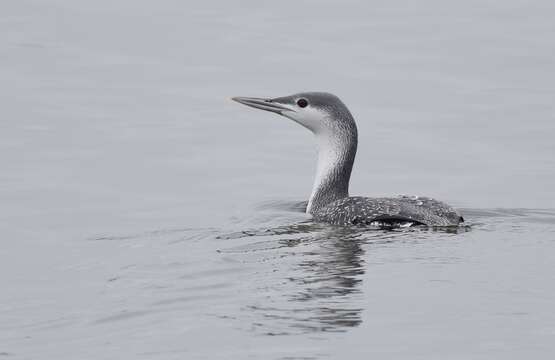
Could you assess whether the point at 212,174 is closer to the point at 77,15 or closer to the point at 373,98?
the point at 373,98

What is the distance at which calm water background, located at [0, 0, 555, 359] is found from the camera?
27.4ft

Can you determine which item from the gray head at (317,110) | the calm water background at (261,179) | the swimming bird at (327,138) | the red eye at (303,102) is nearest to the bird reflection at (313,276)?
the calm water background at (261,179)

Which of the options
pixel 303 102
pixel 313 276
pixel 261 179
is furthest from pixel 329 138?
Answer: pixel 313 276

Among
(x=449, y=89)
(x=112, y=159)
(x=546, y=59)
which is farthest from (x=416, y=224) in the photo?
(x=546, y=59)

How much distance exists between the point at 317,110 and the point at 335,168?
52 cm

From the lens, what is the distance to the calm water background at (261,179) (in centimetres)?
836

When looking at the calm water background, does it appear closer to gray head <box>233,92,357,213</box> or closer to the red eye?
gray head <box>233,92,357,213</box>

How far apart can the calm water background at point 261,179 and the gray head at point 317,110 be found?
81 cm

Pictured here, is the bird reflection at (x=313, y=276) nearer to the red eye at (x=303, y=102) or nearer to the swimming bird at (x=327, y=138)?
the swimming bird at (x=327, y=138)

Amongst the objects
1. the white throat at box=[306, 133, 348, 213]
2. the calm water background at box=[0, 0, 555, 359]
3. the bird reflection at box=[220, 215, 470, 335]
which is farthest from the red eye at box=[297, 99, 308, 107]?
the bird reflection at box=[220, 215, 470, 335]

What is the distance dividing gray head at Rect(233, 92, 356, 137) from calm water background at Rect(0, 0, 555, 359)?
0.81m

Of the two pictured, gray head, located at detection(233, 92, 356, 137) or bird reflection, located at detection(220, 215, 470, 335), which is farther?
gray head, located at detection(233, 92, 356, 137)

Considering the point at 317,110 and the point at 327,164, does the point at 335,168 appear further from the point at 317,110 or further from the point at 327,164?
the point at 317,110

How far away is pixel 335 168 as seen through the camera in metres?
12.5
